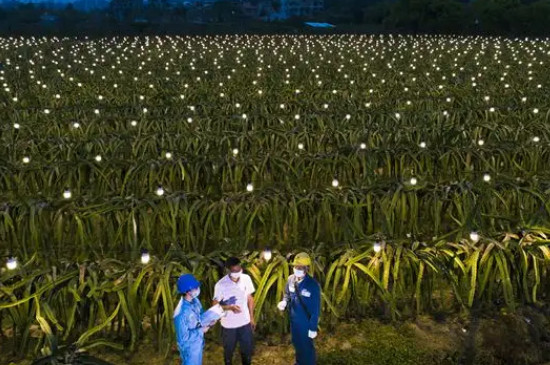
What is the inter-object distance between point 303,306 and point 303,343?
34 cm

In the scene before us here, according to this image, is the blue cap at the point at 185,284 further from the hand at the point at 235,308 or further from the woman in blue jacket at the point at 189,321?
the hand at the point at 235,308

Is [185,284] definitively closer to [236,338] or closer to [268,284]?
[236,338]

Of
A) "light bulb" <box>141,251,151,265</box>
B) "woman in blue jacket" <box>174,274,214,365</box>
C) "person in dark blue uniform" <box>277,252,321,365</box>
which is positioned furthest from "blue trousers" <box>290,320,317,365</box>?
"light bulb" <box>141,251,151,265</box>

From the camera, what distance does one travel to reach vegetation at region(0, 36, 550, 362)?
4.76 m

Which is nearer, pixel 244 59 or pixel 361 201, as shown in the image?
pixel 361 201

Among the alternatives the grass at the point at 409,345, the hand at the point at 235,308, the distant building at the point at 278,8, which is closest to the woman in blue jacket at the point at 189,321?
the hand at the point at 235,308

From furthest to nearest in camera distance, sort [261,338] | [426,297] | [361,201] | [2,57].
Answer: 1. [2,57]
2. [361,201]
3. [426,297]
4. [261,338]

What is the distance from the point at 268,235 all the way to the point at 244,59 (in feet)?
60.6

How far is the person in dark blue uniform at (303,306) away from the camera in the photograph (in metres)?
4.07

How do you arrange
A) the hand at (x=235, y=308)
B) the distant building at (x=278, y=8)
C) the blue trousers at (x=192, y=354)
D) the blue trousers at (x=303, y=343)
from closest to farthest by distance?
the blue trousers at (x=192, y=354), the hand at (x=235, y=308), the blue trousers at (x=303, y=343), the distant building at (x=278, y=8)

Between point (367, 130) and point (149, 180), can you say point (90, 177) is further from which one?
point (367, 130)

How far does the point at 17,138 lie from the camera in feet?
32.8

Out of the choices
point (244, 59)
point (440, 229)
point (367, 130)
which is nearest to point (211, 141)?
point (367, 130)

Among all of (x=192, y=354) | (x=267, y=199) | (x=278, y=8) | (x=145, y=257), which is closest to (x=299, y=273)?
(x=192, y=354)
